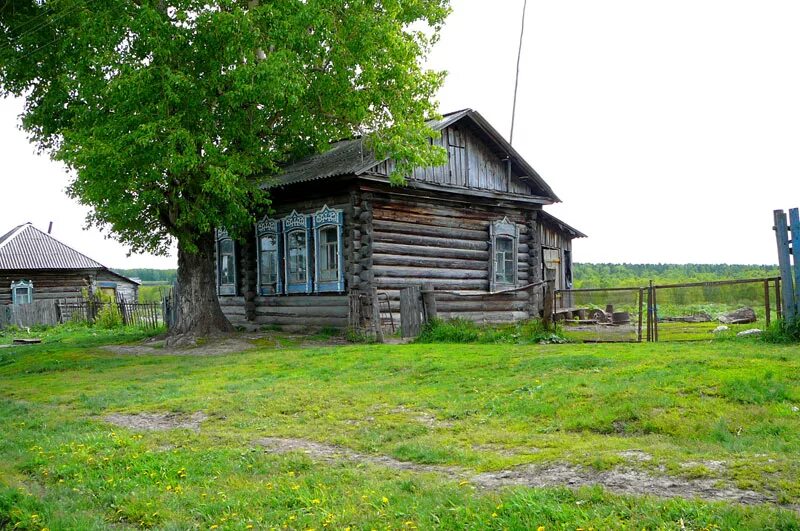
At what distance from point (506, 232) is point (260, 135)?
8690 mm

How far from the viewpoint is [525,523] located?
461cm

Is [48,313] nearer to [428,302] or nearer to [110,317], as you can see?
[110,317]

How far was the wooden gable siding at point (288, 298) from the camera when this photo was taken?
2053 centimetres

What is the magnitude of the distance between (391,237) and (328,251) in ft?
6.23

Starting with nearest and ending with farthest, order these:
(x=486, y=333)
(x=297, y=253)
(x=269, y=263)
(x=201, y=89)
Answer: (x=486, y=333), (x=201, y=89), (x=297, y=253), (x=269, y=263)

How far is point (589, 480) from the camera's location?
547 cm

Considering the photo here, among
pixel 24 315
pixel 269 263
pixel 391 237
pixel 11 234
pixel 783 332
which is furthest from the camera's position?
pixel 11 234

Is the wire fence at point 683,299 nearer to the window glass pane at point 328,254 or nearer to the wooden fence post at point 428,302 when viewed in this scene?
the wooden fence post at point 428,302

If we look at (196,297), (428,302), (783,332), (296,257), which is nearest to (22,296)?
(196,297)

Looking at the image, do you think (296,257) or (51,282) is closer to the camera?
(296,257)

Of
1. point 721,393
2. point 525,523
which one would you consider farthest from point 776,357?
point 525,523

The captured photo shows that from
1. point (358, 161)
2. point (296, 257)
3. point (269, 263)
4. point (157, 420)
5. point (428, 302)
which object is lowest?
point (157, 420)

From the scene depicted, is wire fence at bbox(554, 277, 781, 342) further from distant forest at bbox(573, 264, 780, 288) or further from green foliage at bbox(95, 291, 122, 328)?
distant forest at bbox(573, 264, 780, 288)

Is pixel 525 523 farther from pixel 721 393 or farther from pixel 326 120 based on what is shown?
pixel 326 120
